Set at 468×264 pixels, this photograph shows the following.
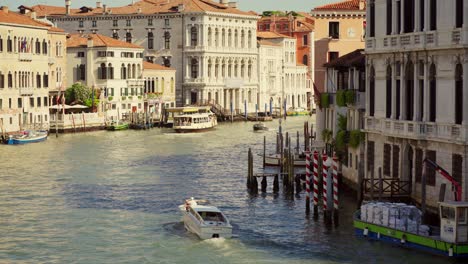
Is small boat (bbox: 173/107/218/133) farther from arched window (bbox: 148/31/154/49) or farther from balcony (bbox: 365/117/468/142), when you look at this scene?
balcony (bbox: 365/117/468/142)

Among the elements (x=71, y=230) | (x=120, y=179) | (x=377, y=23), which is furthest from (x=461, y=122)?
(x=120, y=179)

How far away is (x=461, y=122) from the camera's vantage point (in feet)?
66.6

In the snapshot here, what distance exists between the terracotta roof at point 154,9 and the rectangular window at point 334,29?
3917 centimetres

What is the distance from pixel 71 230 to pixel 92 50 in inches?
1632

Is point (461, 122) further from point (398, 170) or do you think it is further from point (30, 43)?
point (30, 43)

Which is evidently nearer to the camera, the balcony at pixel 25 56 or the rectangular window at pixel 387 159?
the rectangular window at pixel 387 159

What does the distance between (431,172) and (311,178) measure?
6.50 metres

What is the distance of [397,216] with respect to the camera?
20.4 m

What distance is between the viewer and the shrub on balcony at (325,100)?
3073 cm

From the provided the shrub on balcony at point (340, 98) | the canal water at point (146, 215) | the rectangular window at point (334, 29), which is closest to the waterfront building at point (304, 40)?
the canal water at point (146, 215)

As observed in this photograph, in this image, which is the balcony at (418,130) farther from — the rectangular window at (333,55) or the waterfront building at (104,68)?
the waterfront building at (104,68)

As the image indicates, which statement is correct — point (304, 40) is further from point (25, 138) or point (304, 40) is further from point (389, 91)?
point (389, 91)

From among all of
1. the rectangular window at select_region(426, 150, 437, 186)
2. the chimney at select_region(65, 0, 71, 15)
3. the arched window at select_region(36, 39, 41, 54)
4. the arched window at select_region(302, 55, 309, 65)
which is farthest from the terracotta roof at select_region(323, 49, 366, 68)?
the arched window at select_region(302, 55, 309, 65)

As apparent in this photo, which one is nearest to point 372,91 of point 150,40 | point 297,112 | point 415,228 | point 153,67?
point 415,228
